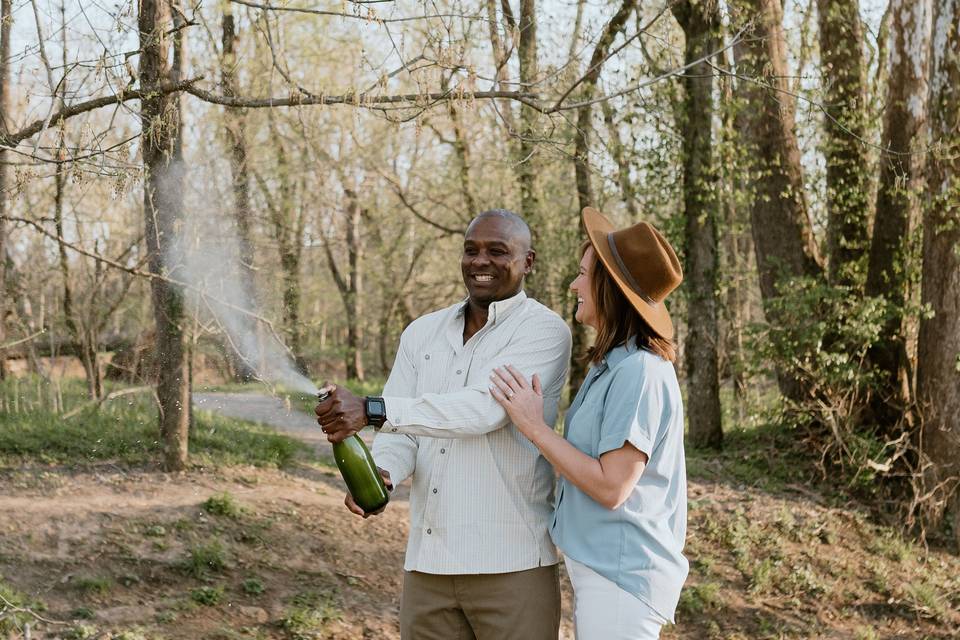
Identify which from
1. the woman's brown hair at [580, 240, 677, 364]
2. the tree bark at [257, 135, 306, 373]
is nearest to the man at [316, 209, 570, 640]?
the woman's brown hair at [580, 240, 677, 364]

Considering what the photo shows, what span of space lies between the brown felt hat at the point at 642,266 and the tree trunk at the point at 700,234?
673 centimetres

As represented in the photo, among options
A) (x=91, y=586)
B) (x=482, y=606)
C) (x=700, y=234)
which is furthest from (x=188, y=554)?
(x=700, y=234)

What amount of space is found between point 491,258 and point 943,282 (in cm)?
632

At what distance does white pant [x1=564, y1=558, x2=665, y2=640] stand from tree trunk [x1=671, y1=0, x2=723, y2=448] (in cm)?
711

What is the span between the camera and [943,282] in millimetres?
8094

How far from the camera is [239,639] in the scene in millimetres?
5312

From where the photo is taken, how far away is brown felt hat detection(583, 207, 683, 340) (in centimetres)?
275

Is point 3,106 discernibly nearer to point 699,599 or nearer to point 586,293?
point 586,293

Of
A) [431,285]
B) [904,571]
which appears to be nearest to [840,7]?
[904,571]

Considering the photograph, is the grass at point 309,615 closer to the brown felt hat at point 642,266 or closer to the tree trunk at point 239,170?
the tree trunk at point 239,170

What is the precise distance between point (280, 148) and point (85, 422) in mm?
6956

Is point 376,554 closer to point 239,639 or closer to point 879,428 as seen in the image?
point 239,639

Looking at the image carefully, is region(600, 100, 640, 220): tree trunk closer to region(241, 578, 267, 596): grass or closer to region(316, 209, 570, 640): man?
region(241, 578, 267, 596): grass

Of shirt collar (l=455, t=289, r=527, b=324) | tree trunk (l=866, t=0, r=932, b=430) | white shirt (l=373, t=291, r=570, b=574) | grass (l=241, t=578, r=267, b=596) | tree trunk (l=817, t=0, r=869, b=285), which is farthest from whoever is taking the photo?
tree trunk (l=817, t=0, r=869, b=285)
